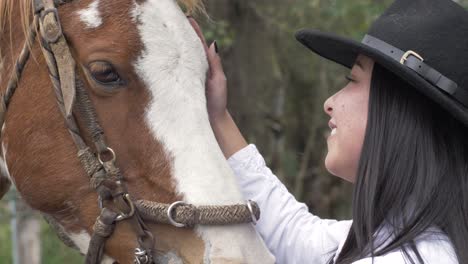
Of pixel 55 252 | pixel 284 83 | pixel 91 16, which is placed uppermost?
pixel 91 16

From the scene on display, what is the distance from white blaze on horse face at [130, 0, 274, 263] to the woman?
1.01 feet

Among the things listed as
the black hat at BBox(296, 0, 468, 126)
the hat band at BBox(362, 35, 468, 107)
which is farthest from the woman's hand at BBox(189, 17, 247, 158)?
the hat band at BBox(362, 35, 468, 107)

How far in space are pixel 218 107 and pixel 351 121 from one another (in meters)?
0.65

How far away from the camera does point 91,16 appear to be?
240 centimetres

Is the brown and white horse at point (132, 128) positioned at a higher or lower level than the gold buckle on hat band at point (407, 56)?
lower

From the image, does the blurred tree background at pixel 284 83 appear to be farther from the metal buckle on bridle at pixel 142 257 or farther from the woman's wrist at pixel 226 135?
the metal buckle on bridle at pixel 142 257

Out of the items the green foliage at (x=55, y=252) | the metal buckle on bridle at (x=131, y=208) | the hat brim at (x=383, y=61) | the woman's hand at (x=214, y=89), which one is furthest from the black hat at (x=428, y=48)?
the green foliage at (x=55, y=252)

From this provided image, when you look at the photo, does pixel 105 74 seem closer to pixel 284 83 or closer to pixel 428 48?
pixel 428 48

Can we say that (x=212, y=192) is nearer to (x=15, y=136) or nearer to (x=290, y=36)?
(x=15, y=136)

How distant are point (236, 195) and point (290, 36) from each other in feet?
13.3

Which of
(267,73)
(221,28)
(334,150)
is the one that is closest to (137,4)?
(334,150)

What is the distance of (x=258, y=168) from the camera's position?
2.65 metres

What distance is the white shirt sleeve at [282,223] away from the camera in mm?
2529

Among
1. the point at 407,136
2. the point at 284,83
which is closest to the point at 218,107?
the point at 407,136
